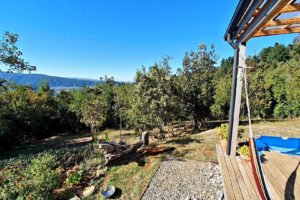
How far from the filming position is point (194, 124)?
610 inches

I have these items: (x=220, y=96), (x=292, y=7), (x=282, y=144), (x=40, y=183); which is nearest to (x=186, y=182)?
(x=40, y=183)

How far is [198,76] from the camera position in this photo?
14172 mm

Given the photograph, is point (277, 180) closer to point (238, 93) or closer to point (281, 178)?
point (281, 178)

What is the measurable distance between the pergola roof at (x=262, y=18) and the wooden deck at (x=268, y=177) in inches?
98.0

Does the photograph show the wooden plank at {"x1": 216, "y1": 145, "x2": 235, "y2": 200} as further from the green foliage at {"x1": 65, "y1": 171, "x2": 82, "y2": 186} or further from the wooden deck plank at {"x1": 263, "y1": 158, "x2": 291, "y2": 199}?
the green foliage at {"x1": 65, "y1": 171, "x2": 82, "y2": 186}

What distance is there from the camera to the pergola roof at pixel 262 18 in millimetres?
2391

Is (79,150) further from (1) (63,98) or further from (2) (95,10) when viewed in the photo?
(1) (63,98)

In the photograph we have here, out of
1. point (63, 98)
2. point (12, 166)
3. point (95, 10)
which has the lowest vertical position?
point (12, 166)

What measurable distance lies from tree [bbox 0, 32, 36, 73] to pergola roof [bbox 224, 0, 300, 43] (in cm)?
1196

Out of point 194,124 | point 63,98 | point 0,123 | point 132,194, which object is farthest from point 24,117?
point 132,194

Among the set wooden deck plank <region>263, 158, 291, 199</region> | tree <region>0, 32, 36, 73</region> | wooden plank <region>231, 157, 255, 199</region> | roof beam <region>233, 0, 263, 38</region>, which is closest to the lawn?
wooden plank <region>231, 157, 255, 199</region>

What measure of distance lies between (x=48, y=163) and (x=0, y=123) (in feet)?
37.3

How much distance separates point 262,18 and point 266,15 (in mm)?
175

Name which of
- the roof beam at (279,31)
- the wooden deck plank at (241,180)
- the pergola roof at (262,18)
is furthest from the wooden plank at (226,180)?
the roof beam at (279,31)
